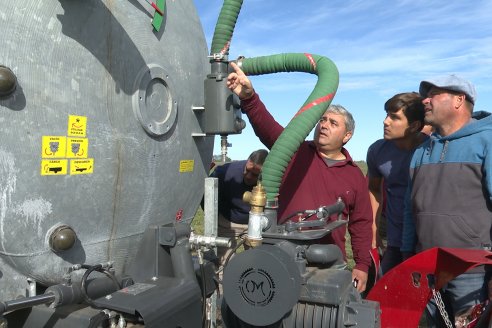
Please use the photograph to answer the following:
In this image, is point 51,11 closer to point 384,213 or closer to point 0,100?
point 0,100

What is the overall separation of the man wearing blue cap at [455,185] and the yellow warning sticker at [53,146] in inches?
84.5

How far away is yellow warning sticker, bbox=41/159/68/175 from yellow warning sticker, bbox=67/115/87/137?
0.37ft

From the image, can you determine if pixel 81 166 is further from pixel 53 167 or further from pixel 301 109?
pixel 301 109

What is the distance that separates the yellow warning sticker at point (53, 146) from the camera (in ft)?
5.19

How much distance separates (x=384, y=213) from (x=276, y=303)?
265 centimetres

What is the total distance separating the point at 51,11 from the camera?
5.18 ft

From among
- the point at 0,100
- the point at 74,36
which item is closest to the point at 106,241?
the point at 0,100

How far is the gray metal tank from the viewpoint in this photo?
5.00 feet

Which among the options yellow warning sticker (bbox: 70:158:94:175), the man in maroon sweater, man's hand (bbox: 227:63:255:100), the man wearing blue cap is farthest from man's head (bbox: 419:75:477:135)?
yellow warning sticker (bbox: 70:158:94:175)

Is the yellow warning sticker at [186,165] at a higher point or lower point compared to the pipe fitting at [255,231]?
higher

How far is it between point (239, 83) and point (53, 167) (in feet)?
3.36

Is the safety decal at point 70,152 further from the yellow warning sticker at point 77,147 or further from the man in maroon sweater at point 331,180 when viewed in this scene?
the man in maroon sweater at point 331,180

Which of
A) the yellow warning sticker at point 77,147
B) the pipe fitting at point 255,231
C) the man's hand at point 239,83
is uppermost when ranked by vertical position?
the man's hand at point 239,83

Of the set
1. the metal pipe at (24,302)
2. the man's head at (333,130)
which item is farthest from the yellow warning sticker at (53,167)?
the man's head at (333,130)
